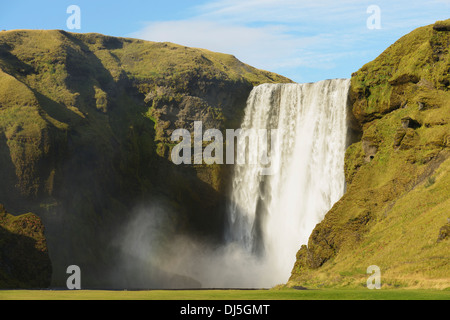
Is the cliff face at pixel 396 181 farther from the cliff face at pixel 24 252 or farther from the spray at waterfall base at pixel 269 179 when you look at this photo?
the cliff face at pixel 24 252

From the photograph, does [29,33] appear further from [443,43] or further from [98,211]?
[443,43]

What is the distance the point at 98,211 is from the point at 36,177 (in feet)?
29.8

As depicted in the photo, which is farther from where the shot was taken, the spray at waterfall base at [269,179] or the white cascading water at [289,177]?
the spray at waterfall base at [269,179]

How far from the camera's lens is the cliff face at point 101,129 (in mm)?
75562

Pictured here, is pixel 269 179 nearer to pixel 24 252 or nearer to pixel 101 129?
pixel 101 129

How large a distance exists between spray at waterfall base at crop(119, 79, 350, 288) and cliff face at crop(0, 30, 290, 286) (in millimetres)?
2114

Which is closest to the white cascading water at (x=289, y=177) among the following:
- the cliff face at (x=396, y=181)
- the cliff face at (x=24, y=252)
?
the cliff face at (x=396, y=181)

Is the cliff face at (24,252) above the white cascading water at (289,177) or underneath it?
underneath

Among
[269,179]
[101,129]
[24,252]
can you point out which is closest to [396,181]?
[269,179]

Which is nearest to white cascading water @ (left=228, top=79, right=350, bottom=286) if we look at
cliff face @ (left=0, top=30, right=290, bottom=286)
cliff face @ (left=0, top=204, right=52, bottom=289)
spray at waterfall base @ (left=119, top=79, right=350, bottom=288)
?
spray at waterfall base @ (left=119, top=79, right=350, bottom=288)

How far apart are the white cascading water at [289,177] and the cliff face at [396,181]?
18.1ft

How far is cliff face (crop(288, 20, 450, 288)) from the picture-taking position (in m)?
45.1

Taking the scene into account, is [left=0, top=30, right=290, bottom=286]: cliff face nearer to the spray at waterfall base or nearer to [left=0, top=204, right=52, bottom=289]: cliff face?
the spray at waterfall base

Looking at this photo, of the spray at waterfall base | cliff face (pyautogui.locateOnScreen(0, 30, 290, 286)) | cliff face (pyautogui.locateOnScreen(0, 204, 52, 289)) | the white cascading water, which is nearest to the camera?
cliff face (pyautogui.locateOnScreen(0, 204, 52, 289))
